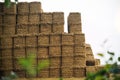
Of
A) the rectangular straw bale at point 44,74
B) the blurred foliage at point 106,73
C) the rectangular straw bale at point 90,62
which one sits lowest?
the rectangular straw bale at point 44,74

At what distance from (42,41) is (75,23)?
4.37 feet

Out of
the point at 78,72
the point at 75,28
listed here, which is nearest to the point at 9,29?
the point at 75,28

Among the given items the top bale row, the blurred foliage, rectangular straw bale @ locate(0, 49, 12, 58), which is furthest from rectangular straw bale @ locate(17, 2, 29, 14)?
the blurred foliage

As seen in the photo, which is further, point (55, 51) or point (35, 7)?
point (35, 7)

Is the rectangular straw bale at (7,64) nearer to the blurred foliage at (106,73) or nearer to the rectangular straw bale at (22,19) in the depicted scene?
the rectangular straw bale at (22,19)

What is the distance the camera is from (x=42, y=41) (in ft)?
41.5

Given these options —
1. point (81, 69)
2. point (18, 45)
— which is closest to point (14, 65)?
point (18, 45)

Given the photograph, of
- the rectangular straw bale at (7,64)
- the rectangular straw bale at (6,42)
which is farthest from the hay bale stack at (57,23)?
the rectangular straw bale at (7,64)

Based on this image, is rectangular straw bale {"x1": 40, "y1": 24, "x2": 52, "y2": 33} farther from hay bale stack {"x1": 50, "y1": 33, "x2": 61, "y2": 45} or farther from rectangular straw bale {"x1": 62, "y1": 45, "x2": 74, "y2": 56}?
rectangular straw bale {"x1": 62, "y1": 45, "x2": 74, "y2": 56}

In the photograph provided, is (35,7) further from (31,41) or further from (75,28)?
(75,28)

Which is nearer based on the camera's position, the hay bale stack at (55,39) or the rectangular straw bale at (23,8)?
the hay bale stack at (55,39)

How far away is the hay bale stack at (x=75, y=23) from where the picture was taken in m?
12.9

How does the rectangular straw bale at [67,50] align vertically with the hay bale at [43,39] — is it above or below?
below

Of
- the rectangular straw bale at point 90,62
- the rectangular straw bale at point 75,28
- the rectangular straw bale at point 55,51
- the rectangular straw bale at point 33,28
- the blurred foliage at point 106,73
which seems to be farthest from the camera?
the rectangular straw bale at point 90,62
